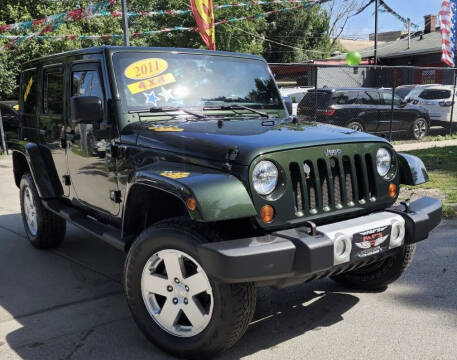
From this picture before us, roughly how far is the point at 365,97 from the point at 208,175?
463 inches

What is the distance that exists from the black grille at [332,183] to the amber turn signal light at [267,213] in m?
0.18

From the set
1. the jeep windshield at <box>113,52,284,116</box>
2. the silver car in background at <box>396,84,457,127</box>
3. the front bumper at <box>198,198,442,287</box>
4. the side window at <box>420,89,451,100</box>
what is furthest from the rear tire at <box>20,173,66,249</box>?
the side window at <box>420,89,451,100</box>

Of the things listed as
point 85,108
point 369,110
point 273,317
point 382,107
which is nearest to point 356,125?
point 369,110

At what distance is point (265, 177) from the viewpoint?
288cm

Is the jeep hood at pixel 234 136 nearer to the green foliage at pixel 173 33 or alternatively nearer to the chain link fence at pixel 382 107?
the chain link fence at pixel 382 107

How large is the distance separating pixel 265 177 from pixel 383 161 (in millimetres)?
1029

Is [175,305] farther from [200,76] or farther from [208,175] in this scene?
[200,76]

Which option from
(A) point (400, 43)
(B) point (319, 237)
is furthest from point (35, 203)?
(A) point (400, 43)

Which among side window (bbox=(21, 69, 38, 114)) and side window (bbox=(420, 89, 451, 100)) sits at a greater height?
side window (bbox=(21, 69, 38, 114))

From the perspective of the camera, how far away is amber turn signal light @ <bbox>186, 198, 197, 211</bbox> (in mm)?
2656

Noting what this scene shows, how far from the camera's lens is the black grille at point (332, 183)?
3.00 metres

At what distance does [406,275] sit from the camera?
14.4 ft

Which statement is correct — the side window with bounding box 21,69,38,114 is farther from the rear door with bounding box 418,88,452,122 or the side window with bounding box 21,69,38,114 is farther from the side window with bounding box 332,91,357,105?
the rear door with bounding box 418,88,452,122

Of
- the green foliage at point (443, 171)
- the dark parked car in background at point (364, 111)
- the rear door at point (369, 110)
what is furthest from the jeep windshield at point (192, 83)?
the rear door at point (369, 110)
